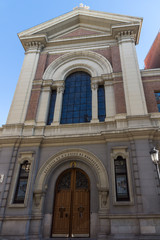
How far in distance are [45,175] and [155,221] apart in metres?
6.30

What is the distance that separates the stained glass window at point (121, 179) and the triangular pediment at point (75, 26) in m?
12.2

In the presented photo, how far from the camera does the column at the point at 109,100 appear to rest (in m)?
12.5

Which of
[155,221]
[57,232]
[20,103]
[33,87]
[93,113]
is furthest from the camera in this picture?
[33,87]

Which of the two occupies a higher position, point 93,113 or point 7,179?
point 93,113

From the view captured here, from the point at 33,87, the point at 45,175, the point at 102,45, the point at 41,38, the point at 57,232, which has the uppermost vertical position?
the point at 41,38

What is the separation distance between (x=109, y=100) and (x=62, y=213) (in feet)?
26.1

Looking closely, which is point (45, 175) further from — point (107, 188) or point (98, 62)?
point (98, 62)

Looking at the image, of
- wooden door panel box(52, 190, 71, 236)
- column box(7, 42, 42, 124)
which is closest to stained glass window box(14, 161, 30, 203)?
wooden door panel box(52, 190, 71, 236)

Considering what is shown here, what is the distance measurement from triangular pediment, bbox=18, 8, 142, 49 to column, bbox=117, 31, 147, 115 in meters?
2.26

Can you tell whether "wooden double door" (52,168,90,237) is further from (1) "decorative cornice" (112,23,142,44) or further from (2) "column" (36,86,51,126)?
(1) "decorative cornice" (112,23,142,44)

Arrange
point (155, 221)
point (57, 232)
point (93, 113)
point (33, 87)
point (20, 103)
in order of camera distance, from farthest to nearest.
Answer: point (33, 87)
point (20, 103)
point (93, 113)
point (57, 232)
point (155, 221)

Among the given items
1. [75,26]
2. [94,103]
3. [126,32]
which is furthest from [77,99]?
[75,26]

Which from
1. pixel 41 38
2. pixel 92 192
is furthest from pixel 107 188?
pixel 41 38

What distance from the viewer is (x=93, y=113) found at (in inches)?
510
